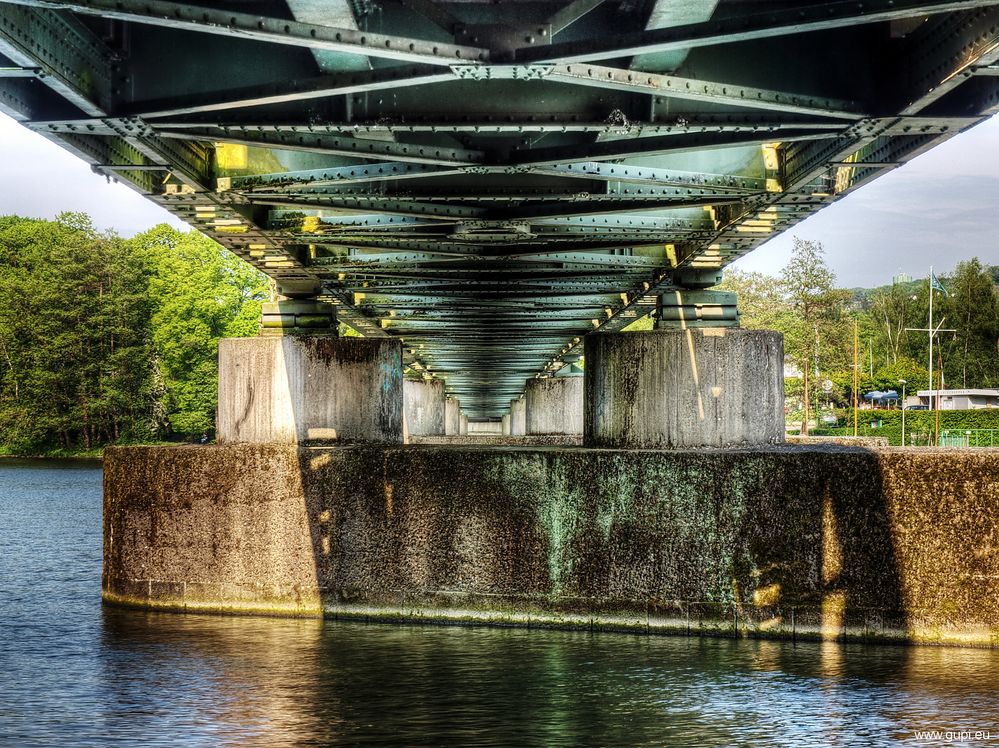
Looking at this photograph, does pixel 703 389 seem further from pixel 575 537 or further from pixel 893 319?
pixel 893 319

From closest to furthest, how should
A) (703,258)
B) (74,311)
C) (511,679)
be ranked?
(511,679)
(703,258)
(74,311)

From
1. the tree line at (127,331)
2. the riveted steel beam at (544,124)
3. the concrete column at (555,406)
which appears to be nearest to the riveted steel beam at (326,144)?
the riveted steel beam at (544,124)

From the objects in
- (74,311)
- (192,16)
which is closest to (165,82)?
(192,16)

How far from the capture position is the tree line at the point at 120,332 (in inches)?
3679

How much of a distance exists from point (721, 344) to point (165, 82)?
12102mm

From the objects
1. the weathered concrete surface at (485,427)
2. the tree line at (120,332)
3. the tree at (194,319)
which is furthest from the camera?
the weathered concrete surface at (485,427)

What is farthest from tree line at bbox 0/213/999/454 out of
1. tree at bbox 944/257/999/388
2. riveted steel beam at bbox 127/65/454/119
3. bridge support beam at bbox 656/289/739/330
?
riveted steel beam at bbox 127/65/454/119

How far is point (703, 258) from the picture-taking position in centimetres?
2375

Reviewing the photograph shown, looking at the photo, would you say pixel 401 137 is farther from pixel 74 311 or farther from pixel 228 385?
pixel 74 311

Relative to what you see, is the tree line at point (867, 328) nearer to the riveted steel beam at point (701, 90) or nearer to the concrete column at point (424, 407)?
the concrete column at point (424, 407)

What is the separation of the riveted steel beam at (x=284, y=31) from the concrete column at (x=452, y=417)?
2822 inches

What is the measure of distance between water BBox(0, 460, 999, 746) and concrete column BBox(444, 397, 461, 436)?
2542 inches

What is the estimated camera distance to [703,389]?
22.1 meters

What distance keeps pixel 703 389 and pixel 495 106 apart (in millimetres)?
9413
